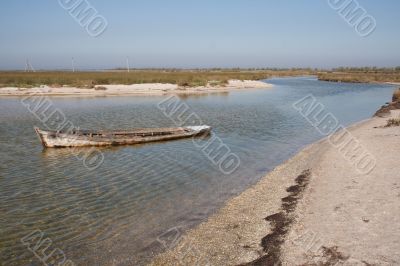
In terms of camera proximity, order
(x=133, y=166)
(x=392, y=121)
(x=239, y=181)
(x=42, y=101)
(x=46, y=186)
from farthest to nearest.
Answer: (x=42, y=101) → (x=392, y=121) → (x=133, y=166) → (x=239, y=181) → (x=46, y=186)

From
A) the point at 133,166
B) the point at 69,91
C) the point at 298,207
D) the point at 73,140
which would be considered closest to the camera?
the point at 298,207

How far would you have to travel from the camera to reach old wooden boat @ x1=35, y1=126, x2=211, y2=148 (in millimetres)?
20141

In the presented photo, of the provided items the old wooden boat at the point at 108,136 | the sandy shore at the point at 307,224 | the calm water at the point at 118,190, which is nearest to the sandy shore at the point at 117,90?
the calm water at the point at 118,190

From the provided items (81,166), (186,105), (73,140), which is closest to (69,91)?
(186,105)

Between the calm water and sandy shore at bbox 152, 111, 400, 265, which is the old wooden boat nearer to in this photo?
the calm water

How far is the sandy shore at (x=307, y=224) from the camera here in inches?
318

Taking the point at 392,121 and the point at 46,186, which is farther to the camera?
the point at 392,121

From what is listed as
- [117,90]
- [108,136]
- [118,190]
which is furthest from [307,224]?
[117,90]

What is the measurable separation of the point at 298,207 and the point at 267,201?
1.20m

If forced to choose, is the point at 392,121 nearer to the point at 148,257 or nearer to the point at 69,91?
the point at 148,257

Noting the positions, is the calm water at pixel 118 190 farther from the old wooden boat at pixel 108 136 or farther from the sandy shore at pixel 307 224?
the sandy shore at pixel 307 224

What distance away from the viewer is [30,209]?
1141 cm

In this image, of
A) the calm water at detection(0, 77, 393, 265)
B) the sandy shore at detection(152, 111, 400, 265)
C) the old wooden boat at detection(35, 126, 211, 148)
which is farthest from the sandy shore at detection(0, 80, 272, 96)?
the sandy shore at detection(152, 111, 400, 265)

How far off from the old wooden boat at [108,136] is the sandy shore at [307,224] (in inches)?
369
